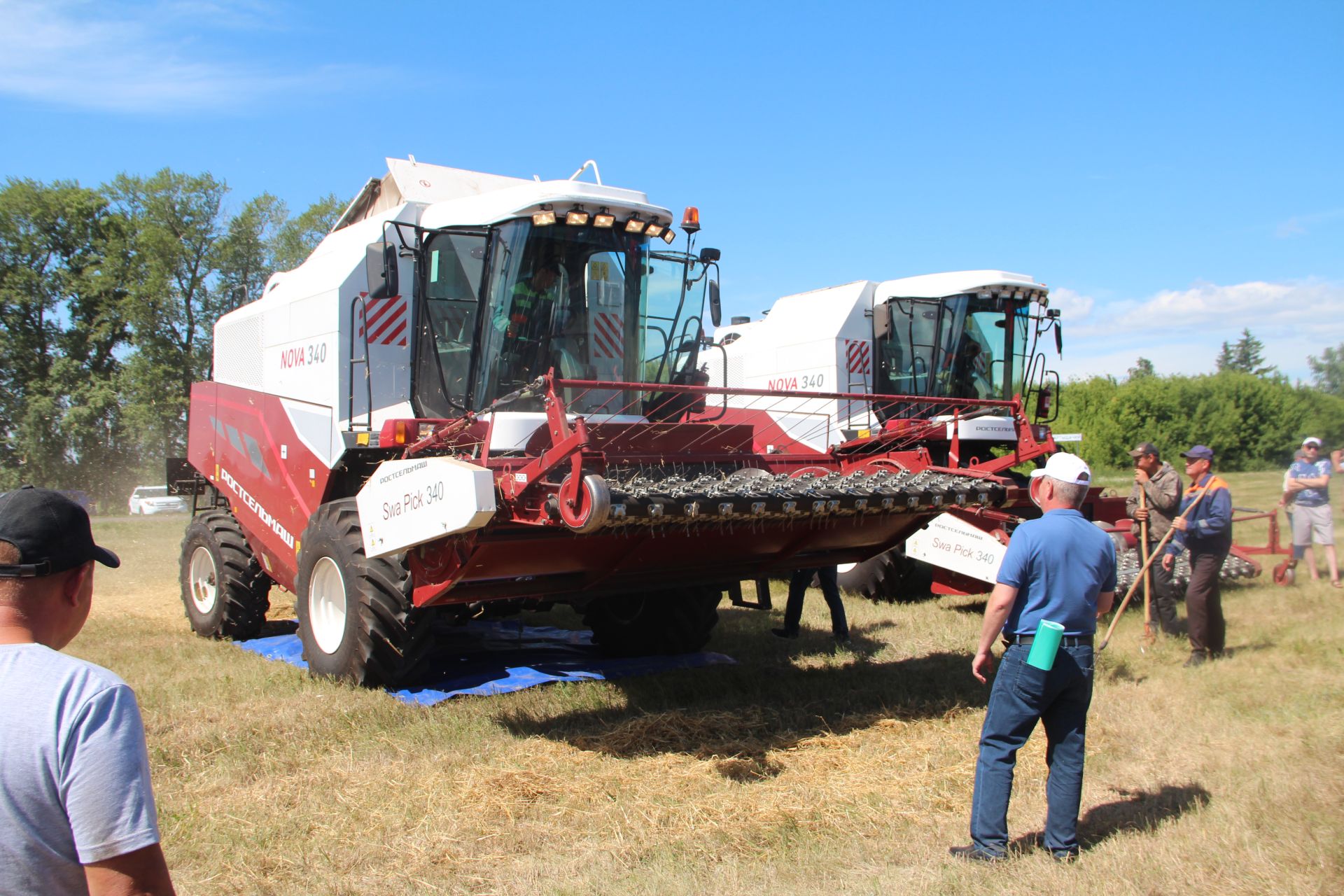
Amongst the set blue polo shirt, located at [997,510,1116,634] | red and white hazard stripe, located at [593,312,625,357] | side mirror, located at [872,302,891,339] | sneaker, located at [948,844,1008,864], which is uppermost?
side mirror, located at [872,302,891,339]

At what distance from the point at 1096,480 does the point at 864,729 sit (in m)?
22.7

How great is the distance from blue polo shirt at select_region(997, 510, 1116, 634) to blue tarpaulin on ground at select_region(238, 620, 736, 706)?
3433mm

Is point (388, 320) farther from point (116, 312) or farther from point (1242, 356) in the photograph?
point (1242, 356)

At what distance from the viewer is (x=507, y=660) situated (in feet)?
23.9

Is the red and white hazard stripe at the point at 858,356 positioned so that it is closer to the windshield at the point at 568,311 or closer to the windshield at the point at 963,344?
the windshield at the point at 963,344

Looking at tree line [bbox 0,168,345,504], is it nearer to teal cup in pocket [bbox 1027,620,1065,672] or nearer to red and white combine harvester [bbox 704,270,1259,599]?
red and white combine harvester [bbox 704,270,1259,599]

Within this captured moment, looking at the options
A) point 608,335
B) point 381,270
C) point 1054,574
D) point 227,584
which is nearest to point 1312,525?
point 608,335

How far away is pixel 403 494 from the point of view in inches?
209

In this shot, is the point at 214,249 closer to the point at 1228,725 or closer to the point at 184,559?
the point at 184,559

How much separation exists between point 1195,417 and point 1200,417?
32 centimetres

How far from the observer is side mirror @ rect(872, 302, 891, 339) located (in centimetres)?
1152

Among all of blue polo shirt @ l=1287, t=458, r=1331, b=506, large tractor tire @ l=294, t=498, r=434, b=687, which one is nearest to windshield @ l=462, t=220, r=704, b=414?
large tractor tire @ l=294, t=498, r=434, b=687

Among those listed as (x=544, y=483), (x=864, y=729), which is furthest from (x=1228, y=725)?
(x=544, y=483)

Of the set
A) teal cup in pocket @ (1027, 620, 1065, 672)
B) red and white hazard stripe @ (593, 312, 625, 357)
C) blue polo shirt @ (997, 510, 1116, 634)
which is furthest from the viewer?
red and white hazard stripe @ (593, 312, 625, 357)
